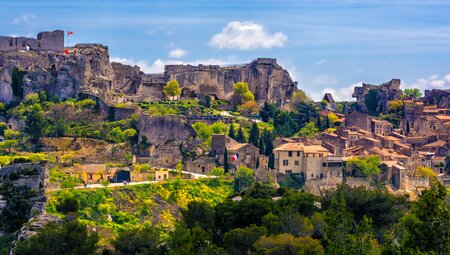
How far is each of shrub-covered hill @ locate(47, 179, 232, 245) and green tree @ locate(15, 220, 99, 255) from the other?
354 inches

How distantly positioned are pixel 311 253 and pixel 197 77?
58.8 m

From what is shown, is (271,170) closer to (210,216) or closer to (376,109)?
(210,216)

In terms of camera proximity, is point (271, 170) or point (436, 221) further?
point (271, 170)

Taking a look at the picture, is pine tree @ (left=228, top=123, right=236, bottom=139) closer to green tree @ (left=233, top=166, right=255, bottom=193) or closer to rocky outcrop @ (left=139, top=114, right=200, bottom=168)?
rocky outcrop @ (left=139, top=114, right=200, bottom=168)

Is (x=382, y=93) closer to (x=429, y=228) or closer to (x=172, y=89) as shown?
(x=172, y=89)

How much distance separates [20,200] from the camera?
63.6 meters

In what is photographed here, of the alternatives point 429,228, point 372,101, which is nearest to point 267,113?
point 372,101

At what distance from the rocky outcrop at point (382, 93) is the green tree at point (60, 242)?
56.9 m

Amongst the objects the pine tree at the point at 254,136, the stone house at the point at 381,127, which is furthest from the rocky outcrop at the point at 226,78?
the pine tree at the point at 254,136

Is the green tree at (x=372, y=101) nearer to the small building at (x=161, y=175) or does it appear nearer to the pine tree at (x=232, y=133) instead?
the pine tree at (x=232, y=133)

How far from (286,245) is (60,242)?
11397 mm

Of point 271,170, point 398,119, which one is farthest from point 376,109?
point 271,170

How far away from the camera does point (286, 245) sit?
172ft

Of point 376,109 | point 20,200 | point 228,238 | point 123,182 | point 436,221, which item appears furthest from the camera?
point 376,109
